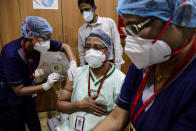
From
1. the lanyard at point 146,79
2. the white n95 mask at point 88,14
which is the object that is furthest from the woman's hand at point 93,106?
the white n95 mask at point 88,14

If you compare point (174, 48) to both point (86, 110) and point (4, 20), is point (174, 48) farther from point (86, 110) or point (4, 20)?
point (4, 20)

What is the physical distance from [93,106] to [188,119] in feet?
2.48

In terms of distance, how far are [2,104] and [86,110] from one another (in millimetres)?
981

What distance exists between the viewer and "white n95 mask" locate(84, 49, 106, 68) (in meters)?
1.27

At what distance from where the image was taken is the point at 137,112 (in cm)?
74

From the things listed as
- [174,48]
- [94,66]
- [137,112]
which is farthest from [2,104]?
[174,48]

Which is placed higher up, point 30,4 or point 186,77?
point 30,4

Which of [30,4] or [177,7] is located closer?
[177,7]

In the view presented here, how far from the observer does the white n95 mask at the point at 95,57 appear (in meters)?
1.27

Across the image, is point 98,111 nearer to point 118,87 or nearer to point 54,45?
point 118,87

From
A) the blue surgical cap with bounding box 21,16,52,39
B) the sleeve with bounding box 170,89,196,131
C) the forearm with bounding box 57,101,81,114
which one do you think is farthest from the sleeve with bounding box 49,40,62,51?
the sleeve with bounding box 170,89,196,131

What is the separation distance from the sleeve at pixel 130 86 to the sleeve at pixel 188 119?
0.94 ft

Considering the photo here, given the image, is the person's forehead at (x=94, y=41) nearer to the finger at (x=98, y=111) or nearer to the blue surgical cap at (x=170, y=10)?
the finger at (x=98, y=111)

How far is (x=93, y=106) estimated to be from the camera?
1.18m
